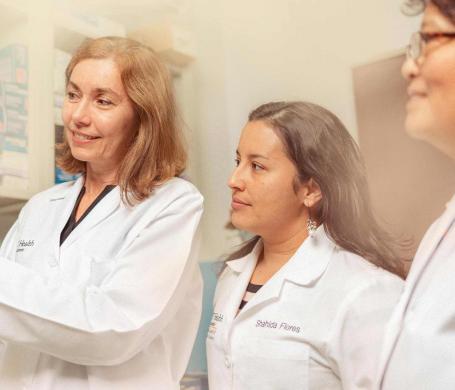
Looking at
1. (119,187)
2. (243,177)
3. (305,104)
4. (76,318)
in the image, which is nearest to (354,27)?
(305,104)

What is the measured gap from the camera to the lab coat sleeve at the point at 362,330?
0.71 meters

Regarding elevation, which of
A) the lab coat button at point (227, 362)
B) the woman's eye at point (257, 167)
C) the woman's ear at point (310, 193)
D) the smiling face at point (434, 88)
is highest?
the smiling face at point (434, 88)

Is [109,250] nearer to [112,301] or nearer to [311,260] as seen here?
[112,301]

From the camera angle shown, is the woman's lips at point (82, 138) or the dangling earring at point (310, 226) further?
the woman's lips at point (82, 138)

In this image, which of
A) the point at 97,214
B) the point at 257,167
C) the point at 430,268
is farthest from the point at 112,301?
the point at 430,268

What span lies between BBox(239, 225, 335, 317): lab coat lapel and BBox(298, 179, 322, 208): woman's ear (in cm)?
4

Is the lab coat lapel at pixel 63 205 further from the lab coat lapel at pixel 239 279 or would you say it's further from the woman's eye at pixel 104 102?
the lab coat lapel at pixel 239 279

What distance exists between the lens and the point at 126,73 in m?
0.93

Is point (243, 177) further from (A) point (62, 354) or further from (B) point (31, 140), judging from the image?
(B) point (31, 140)

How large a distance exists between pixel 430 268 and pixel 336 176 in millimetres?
209

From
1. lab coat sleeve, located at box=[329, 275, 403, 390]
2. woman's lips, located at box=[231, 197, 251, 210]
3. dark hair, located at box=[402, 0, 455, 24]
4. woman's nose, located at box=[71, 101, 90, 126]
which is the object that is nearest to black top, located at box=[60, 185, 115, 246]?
woman's nose, located at box=[71, 101, 90, 126]

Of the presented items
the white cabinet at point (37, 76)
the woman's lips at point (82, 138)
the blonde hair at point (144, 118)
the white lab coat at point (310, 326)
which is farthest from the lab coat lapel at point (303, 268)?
the white cabinet at point (37, 76)

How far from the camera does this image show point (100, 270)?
2.72 ft

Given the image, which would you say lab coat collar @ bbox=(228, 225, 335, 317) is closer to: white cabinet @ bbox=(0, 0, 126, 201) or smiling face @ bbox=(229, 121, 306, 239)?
smiling face @ bbox=(229, 121, 306, 239)
